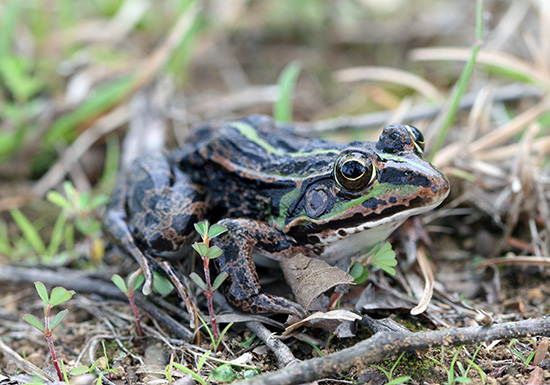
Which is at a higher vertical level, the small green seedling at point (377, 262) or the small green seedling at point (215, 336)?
the small green seedling at point (377, 262)

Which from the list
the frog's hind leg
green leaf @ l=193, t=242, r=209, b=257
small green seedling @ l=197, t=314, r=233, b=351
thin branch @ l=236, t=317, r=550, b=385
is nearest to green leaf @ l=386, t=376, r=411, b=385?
thin branch @ l=236, t=317, r=550, b=385

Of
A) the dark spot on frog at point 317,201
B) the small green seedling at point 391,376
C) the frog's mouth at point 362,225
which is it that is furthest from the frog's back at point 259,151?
the small green seedling at point 391,376

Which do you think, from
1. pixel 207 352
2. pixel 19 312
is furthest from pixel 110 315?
pixel 207 352

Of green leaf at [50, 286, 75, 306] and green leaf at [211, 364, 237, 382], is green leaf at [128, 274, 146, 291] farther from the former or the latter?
green leaf at [211, 364, 237, 382]

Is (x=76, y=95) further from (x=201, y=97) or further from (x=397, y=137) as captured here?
(x=397, y=137)

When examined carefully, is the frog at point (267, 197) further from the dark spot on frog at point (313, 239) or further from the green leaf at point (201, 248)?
the green leaf at point (201, 248)

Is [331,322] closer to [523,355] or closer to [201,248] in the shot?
[201,248]
